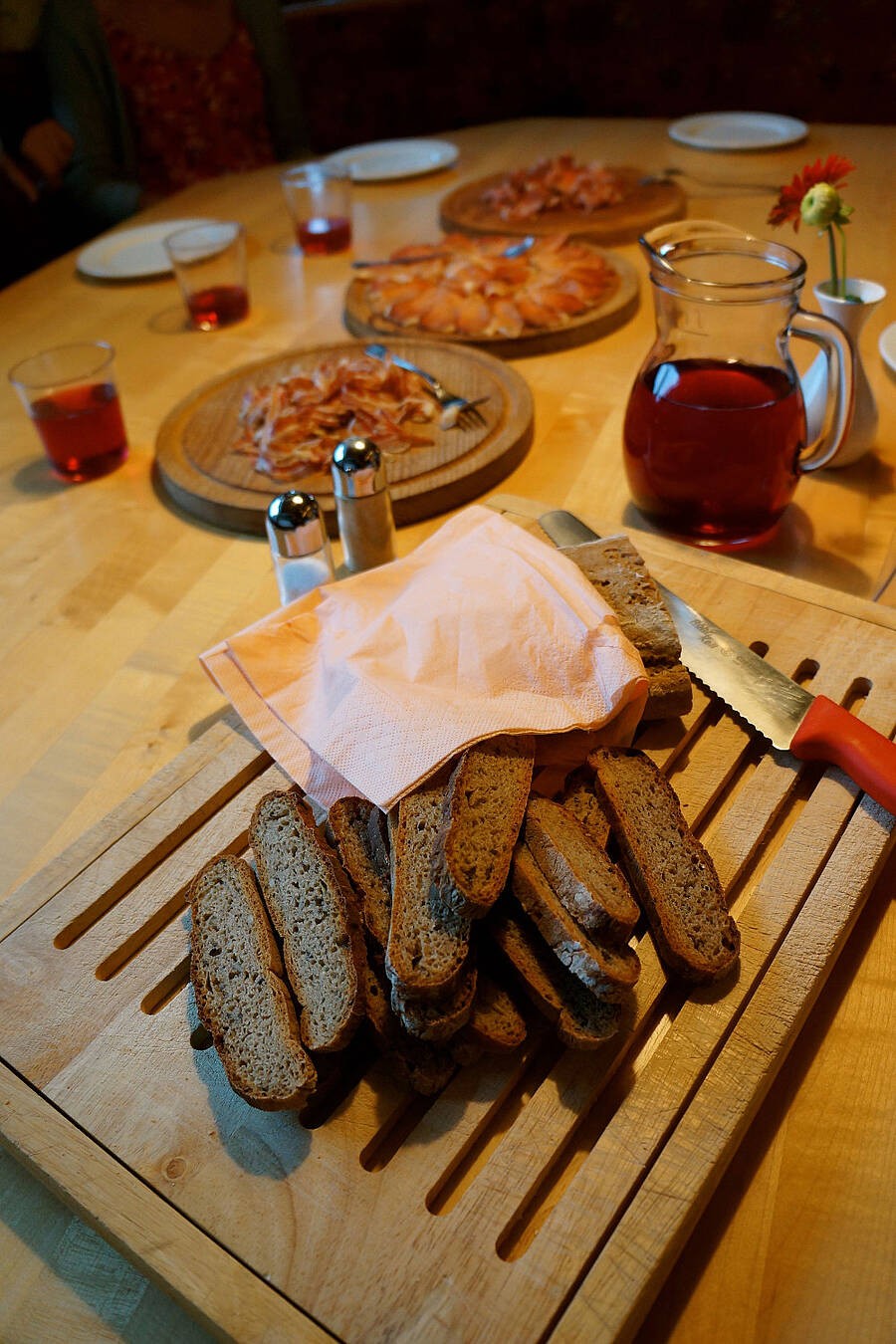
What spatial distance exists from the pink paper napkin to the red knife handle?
0.51 ft

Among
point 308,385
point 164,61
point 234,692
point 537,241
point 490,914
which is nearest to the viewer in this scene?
point 490,914

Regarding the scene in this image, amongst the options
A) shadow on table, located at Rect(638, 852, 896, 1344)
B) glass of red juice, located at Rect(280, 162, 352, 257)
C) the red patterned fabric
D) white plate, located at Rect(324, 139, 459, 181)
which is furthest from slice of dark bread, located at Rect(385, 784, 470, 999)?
the red patterned fabric

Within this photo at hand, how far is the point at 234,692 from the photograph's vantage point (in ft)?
3.13

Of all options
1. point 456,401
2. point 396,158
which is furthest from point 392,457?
point 396,158

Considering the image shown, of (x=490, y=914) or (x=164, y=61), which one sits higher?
(x=164, y=61)

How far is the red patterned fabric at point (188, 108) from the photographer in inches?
124

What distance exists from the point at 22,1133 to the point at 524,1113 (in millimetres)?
363

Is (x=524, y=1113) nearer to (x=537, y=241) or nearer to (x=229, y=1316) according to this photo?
(x=229, y=1316)

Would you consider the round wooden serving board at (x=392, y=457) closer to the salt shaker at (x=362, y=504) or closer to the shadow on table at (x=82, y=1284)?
the salt shaker at (x=362, y=504)

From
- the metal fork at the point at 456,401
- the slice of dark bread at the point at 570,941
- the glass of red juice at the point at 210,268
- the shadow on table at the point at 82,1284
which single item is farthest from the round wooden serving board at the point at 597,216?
the shadow on table at the point at 82,1284

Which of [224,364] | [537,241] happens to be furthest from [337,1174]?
[537,241]

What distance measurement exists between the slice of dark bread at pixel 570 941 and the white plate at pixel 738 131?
2.35 meters

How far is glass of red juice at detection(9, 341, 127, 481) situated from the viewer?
1.46 m

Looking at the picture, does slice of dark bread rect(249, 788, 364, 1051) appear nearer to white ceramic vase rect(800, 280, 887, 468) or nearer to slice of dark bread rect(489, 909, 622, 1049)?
slice of dark bread rect(489, 909, 622, 1049)
